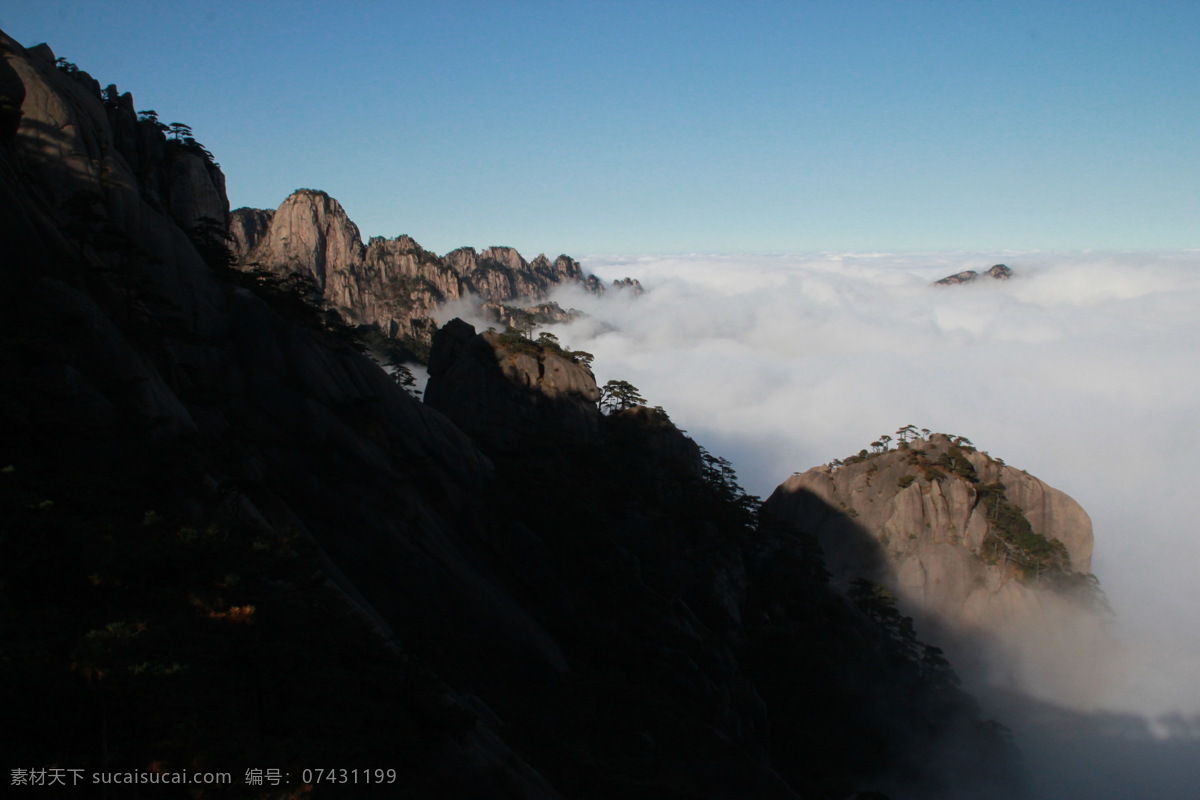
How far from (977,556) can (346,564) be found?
6683 centimetres

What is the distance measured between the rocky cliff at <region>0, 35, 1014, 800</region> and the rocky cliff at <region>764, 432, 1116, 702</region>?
47.8 feet

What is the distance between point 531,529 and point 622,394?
→ 95.3 feet

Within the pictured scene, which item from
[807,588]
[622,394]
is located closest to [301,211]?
[622,394]

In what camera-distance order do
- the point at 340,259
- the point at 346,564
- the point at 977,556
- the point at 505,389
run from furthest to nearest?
the point at 340,259 < the point at 977,556 < the point at 505,389 < the point at 346,564

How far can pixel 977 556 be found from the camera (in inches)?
2928

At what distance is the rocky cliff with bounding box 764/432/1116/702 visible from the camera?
234 feet

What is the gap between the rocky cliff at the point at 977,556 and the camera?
71.4 meters

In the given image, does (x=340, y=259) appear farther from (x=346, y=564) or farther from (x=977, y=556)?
(x=346, y=564)

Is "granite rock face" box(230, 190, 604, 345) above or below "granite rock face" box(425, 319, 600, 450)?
above

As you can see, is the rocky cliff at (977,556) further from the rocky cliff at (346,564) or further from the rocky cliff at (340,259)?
the rocky cliff at (340,259)

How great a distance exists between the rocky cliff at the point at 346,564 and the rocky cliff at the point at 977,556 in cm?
1458

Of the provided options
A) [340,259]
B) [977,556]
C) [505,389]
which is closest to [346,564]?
[505,389]

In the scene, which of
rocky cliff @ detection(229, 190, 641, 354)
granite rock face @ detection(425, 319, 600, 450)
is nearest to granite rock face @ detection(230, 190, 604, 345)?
rocky cliff @ detection(229, 190, 641, 354)

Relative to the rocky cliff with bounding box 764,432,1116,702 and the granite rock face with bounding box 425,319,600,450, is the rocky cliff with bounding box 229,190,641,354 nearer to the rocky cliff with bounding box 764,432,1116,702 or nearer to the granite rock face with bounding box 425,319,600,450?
the rocky cliff with bounding box 764,432,1116,702
